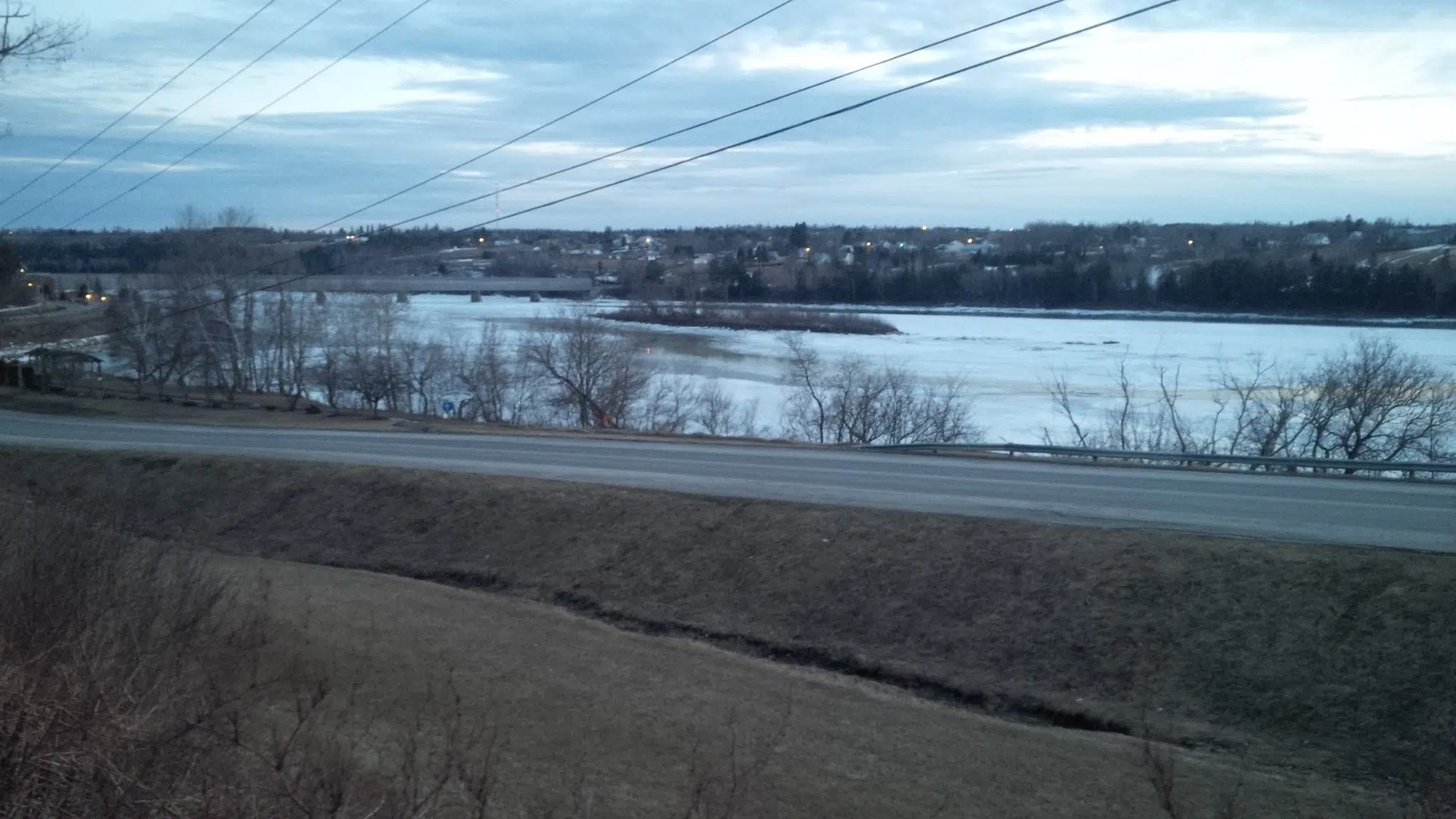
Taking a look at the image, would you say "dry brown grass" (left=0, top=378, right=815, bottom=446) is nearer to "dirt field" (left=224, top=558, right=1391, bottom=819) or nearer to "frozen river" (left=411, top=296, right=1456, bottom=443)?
"frozen river" (left=411, top=296, right=1456, bottom=443)

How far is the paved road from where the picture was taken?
48.6 ft

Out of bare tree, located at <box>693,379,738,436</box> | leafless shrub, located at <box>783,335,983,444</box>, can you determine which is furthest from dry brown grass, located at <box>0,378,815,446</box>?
leafless shrub, located at <box>783,335,983,444</box>

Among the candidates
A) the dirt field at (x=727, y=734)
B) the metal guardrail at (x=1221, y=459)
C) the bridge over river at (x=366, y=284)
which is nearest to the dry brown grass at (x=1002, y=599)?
the dirt field at (x=727, y=734)

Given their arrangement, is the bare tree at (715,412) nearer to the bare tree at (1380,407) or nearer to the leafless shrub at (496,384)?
the leafless shrub at (496,384)

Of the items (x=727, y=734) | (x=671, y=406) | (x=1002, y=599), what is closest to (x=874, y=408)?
(x=671, y=406)

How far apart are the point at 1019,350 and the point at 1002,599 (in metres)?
41.6

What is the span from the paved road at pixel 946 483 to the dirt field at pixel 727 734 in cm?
486

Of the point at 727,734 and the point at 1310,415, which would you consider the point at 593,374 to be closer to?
the point at 1310,415

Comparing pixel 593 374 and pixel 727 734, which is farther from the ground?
pixel 593 374

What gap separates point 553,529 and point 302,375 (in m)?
43.9

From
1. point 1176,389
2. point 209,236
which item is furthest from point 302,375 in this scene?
point 1176,389

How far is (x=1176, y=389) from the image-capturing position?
3819cm

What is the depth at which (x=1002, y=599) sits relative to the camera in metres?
13.5

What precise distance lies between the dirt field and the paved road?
486 centimetres
